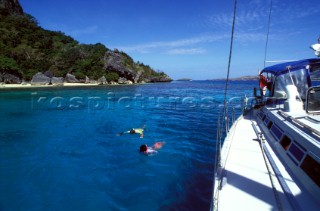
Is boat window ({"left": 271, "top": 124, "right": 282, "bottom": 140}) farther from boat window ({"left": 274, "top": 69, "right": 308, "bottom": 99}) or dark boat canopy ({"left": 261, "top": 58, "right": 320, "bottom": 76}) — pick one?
dark boat canopy ({"left": 261, "top": 58, "right": 320, "bottom": 76})

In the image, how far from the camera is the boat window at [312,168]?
14.9 ft

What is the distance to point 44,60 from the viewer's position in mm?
83375

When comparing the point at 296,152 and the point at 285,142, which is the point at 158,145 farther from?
the point at 296,152

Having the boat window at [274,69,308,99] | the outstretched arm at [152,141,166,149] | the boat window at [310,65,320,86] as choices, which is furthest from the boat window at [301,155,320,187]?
the outstretched arm at [152,141,166,149]

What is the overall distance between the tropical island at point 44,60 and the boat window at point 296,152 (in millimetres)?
71342

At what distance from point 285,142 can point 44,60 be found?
91.9 m

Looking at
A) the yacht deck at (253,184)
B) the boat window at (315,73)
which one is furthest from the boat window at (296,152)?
the boat window at (315,73)

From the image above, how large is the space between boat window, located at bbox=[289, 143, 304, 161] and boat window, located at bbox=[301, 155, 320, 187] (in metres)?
0.29

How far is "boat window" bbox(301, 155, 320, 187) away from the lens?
4.53 metres

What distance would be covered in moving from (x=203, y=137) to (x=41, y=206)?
1040cm

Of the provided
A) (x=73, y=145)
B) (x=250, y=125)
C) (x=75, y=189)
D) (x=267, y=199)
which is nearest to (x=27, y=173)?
(x=75, y=189)

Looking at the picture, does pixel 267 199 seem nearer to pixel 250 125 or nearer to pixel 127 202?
pixel 127 202

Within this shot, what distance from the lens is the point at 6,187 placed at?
336 inches

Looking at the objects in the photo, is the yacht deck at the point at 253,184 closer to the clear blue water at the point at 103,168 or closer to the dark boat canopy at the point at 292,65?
the clear blue water at the point at 103,168
